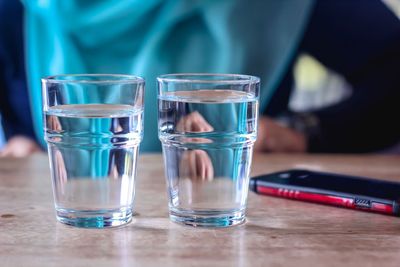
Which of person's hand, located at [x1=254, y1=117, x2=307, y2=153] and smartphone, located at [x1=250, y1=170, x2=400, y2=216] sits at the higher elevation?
smartphone, located at [x1=250, y1=170, x2=400, y2=216]

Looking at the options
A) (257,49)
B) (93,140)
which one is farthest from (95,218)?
(257,49)

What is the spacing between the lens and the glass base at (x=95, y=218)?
1.77ft

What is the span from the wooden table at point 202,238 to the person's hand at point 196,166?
4 centimetres

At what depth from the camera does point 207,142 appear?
53cm

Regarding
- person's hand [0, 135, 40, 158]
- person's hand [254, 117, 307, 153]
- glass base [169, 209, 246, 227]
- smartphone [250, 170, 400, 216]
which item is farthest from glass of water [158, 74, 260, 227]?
person's hand [0, 135, 40, 158]

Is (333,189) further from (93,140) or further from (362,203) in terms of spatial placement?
(93,140)

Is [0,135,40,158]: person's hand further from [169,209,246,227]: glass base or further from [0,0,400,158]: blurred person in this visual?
[169,209,246,227]: glass base

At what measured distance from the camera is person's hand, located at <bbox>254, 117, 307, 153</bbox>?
1210 mm

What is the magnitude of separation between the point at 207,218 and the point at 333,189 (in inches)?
5.6

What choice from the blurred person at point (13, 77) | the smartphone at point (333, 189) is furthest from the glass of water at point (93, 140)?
the blurred person at point (13, 77)

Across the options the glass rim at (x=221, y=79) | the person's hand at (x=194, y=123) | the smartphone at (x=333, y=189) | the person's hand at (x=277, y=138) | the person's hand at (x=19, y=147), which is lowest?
the person's hand at (x=19, y=147)

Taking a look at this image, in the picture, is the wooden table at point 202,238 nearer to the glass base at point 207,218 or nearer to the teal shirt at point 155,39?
the glass base at point 207,218

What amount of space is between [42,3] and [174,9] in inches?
9.3

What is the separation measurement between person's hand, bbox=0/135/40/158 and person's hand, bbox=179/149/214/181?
30.9 inches
